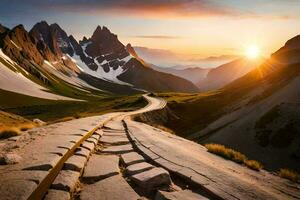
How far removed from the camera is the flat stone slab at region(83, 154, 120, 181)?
24.5ft

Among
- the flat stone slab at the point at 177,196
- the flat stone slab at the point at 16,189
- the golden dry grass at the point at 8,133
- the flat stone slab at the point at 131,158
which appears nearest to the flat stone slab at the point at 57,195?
the flat stone slab at the point at 16,189

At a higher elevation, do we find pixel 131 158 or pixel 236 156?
pixel 236 156

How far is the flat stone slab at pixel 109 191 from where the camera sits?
605cm

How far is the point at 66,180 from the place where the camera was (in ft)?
22.1

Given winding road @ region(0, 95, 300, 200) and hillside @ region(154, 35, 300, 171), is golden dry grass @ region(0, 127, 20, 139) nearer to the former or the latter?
winding road @ region(0, 95, 300, 200)

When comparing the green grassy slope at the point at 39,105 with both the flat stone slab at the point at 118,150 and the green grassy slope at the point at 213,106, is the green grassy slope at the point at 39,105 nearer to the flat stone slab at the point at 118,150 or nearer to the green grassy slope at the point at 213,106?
the green grassy slope at the point at 213,106

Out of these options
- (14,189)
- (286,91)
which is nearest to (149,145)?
(14,189)

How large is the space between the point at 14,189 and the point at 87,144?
5.73m

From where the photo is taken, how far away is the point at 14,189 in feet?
19.4

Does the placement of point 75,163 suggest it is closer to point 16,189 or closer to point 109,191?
→ point 109,191

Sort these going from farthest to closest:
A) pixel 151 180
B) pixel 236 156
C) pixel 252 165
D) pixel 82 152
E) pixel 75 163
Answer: pixel 236 156
pixel 252 165
pixel 82 152
pixel 75 163
pixel 151 180

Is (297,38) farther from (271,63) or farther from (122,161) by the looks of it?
(122,161)

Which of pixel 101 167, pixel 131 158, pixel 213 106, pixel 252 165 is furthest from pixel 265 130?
pixel 213 106

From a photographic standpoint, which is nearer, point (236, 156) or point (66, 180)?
point (66, 180)
